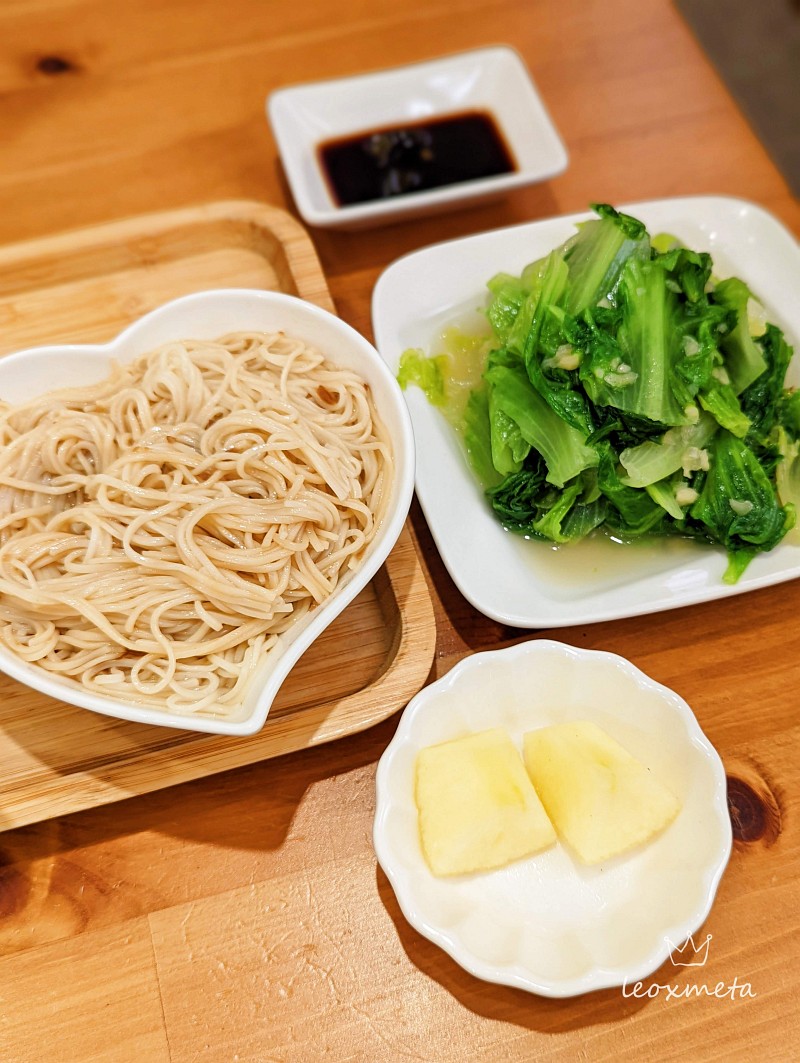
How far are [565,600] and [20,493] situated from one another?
45.9 inches

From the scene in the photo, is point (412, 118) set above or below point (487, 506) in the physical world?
above

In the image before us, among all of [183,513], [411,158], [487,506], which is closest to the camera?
[183,513]

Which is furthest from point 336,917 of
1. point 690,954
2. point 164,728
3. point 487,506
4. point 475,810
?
point 487,506

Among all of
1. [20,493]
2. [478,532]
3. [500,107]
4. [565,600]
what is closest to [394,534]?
[478,532]

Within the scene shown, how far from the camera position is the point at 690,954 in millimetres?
1531

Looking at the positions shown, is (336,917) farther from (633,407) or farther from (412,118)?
(412,118)

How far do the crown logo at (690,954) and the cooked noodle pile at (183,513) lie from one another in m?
0.94

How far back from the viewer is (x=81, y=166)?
8.21 ft

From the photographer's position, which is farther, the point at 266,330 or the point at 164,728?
the point at 266,330

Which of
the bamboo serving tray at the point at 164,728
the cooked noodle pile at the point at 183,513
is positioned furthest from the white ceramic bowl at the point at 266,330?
the bamboo serving tray at the point at 164,728

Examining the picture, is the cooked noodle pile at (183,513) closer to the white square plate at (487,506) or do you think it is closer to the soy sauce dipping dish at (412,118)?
the white square plate at (487,506)

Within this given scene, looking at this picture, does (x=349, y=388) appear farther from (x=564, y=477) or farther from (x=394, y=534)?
(x=564, y=477)

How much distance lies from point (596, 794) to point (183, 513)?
3.12 feet

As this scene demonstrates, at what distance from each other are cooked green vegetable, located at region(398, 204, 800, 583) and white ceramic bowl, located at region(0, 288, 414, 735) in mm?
261
